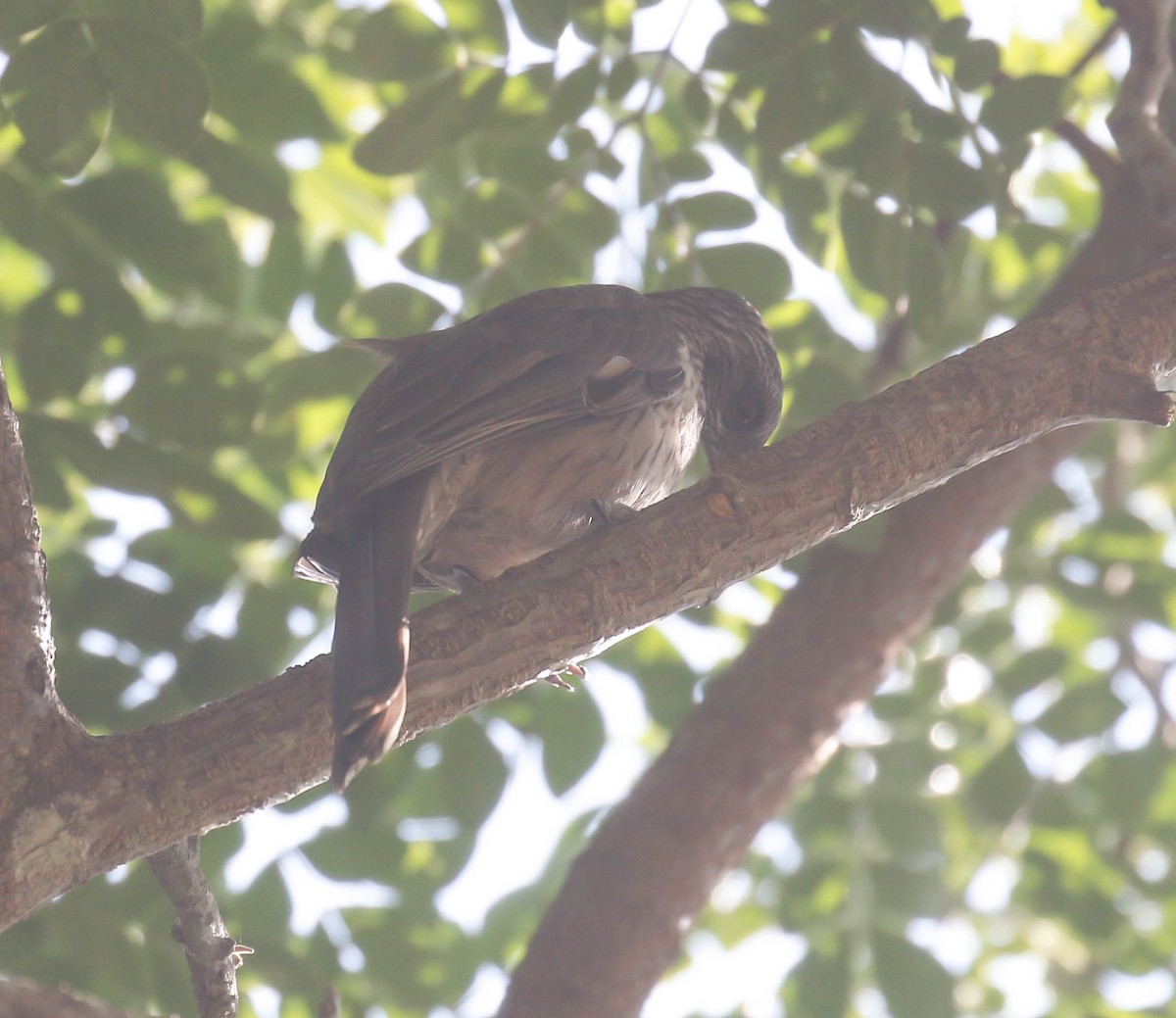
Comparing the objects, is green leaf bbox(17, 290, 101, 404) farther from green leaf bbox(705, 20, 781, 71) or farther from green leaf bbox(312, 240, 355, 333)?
green leaf bbox(705, 20, 781, 71)

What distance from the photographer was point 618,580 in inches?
98.2

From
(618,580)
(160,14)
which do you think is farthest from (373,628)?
(160,14)

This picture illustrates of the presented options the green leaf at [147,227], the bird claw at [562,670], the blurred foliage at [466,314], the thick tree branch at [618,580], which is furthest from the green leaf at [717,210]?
the bird claw at [562,670]

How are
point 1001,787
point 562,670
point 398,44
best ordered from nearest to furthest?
point 562,670, point 398,44, point 1001,787

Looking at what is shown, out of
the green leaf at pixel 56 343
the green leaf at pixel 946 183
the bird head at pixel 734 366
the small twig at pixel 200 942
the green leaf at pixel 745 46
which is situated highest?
the green leaf at pixel 745 46

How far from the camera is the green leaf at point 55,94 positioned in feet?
9.89

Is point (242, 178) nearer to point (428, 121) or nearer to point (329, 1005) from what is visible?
point (428, 121)

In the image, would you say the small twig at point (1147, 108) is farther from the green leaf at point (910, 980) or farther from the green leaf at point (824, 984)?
the green leaf at point (824, 984)

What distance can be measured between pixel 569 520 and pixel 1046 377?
1.19m

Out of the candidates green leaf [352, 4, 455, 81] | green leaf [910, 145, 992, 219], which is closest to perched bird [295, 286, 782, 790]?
green leaf [910, 145, 992, 219]

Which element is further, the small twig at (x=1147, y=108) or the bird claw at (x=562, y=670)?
the small twig at (x=1147, y=108)

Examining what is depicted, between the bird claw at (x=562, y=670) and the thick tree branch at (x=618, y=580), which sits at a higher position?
the thick tree branch at (x=618, y=580)

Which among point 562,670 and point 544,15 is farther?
point 544,15

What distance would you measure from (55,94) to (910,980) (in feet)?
11.2
